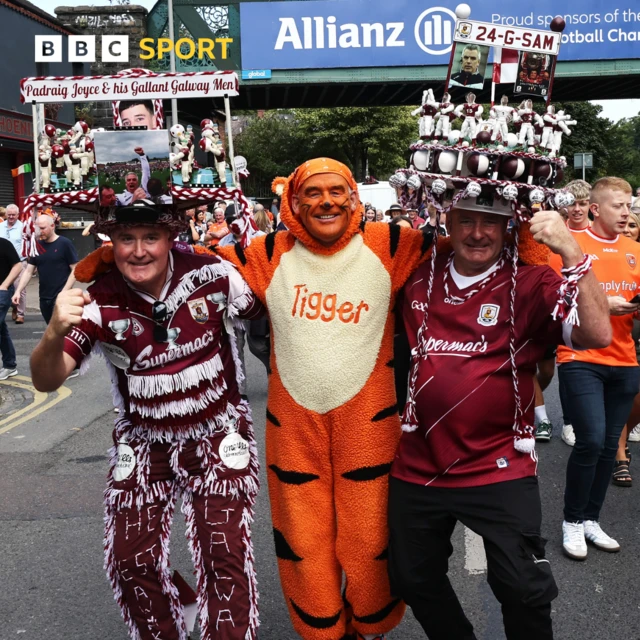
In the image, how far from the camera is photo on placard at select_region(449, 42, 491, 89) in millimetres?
2793

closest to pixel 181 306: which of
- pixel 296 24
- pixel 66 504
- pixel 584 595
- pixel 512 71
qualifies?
pixel 512 71

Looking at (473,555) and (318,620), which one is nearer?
(318,620)

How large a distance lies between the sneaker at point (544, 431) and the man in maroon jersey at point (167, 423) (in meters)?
3.76

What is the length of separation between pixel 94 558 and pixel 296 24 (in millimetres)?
14021

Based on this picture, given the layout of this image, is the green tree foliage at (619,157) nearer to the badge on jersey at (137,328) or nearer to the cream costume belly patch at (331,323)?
the cream costume belly patch at (331,323)

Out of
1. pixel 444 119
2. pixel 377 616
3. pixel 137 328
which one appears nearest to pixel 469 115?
pixel 444 119

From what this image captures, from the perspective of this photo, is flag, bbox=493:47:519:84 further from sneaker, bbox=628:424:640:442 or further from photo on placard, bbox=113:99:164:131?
sneaker, bbox=628:424:640:442

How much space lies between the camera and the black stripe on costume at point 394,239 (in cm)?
297

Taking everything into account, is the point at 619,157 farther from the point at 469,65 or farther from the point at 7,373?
the point at 469,65

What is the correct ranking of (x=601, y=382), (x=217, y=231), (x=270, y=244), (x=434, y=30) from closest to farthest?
(x=270, y=244), (x=601, y=382), (x=217, y=231), (x=434, y=30)

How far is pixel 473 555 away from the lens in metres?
4.26

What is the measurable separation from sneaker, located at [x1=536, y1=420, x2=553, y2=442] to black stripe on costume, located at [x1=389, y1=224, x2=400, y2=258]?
144 inches

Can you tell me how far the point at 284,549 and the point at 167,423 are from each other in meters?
0.64

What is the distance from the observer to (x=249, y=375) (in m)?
8.80
